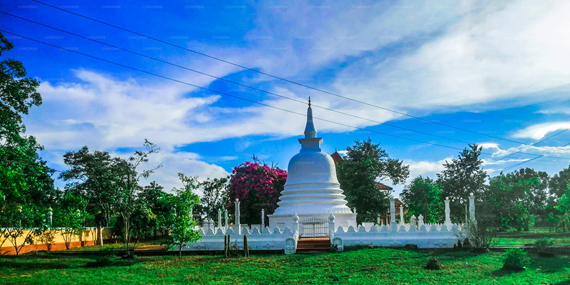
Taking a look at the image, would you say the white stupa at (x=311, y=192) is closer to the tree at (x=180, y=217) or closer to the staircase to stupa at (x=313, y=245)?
the staircase to stupa at (x=313, y=245)

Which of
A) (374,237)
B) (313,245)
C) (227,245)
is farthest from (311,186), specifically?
(227,245)

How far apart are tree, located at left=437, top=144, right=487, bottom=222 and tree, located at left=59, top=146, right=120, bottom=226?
36.4 metres

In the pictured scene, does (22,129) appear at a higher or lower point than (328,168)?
higher

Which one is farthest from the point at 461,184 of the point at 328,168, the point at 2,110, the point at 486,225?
the point at 2,110

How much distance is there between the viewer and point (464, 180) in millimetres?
51594

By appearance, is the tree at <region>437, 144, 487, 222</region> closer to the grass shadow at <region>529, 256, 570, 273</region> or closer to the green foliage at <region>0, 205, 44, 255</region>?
the grass shadow at <region>529, 256, 570, 273</region>

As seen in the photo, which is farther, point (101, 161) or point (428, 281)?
point (101, 161)

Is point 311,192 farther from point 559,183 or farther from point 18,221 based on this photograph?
point 559,183

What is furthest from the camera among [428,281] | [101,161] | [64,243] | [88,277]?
[101,161]

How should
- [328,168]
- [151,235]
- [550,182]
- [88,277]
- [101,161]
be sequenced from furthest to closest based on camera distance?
[550,182]
[101,161]
[151,235]
[328,168]
[88,277]

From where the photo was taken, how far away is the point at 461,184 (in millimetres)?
51469

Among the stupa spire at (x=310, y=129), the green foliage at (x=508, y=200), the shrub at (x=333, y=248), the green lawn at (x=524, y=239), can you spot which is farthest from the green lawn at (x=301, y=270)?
the green foliage at (x=508, y=200)

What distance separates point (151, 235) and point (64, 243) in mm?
11891

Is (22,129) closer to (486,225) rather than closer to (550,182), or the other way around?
(486,225)
